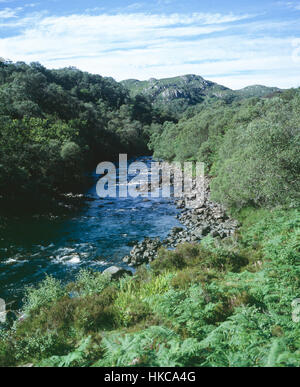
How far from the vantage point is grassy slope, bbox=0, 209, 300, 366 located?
15.9ft

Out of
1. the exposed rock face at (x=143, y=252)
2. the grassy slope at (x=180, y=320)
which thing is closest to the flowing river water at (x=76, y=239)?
the exposed rock face at (x=143, y=252)

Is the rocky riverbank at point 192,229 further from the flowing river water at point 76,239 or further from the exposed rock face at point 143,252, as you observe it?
the flowing river water at point 76,239

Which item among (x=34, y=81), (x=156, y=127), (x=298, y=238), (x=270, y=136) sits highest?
(x=34, y=81)

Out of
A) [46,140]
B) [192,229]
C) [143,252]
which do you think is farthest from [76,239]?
[46,140]

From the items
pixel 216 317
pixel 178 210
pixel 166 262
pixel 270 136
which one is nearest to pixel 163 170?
pixel 178 210

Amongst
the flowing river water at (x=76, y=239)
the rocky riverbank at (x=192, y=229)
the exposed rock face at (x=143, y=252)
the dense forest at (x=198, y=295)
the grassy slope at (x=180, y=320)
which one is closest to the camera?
the grassy slope at (x=180, y=320)

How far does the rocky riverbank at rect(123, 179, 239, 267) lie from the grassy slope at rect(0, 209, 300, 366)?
5447 mm

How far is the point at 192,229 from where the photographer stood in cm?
2356

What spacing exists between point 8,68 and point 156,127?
163 feet

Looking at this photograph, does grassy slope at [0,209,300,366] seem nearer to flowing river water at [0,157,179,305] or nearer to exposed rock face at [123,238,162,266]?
exposed rock face at [123,238,162,266]

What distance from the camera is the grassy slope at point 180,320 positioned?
15.9 ft

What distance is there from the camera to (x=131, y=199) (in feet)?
112

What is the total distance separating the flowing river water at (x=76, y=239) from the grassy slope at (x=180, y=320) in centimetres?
545
